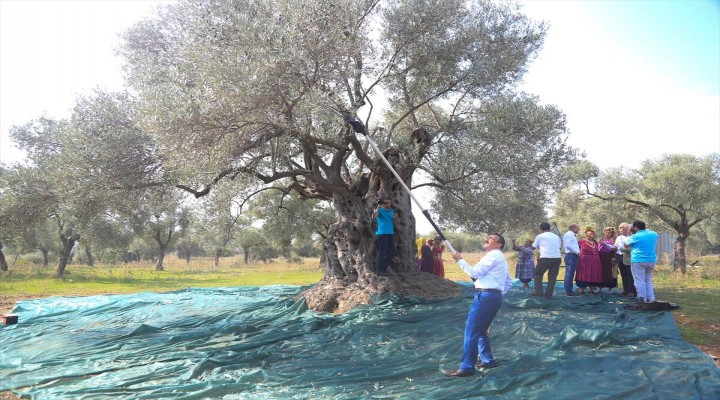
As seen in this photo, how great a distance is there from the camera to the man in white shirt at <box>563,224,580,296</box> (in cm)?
1191

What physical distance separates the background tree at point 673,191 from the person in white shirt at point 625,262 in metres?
12.7

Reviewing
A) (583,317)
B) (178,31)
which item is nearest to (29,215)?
(178,31)

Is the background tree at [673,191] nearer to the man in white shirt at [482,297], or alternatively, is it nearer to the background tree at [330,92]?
the background tree at [330,92]

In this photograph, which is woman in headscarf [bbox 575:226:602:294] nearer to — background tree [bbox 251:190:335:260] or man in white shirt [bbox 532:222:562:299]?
man in white shirt [bbox 532:222:562:299]

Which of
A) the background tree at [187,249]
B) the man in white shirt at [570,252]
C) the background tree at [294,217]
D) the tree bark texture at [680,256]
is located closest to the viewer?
the man in white shirt at [570,252]

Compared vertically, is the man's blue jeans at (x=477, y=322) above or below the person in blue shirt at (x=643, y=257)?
below

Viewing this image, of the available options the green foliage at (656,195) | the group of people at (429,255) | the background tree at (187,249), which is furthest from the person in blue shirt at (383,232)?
the background tree at (187,249)

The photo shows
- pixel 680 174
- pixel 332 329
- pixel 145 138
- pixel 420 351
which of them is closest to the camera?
pixel 420 351

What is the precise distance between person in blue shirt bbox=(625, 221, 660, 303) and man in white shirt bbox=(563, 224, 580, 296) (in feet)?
6.65

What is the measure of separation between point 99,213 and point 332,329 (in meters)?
7.10

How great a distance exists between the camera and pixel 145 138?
10336 millimetres

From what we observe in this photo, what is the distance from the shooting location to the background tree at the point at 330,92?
27.7ft

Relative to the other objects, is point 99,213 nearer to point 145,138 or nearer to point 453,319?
point 145,138

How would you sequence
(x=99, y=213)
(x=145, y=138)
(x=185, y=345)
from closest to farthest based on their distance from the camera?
(x=185, y=345), (x=145, y=138), (x=99, y=213)
